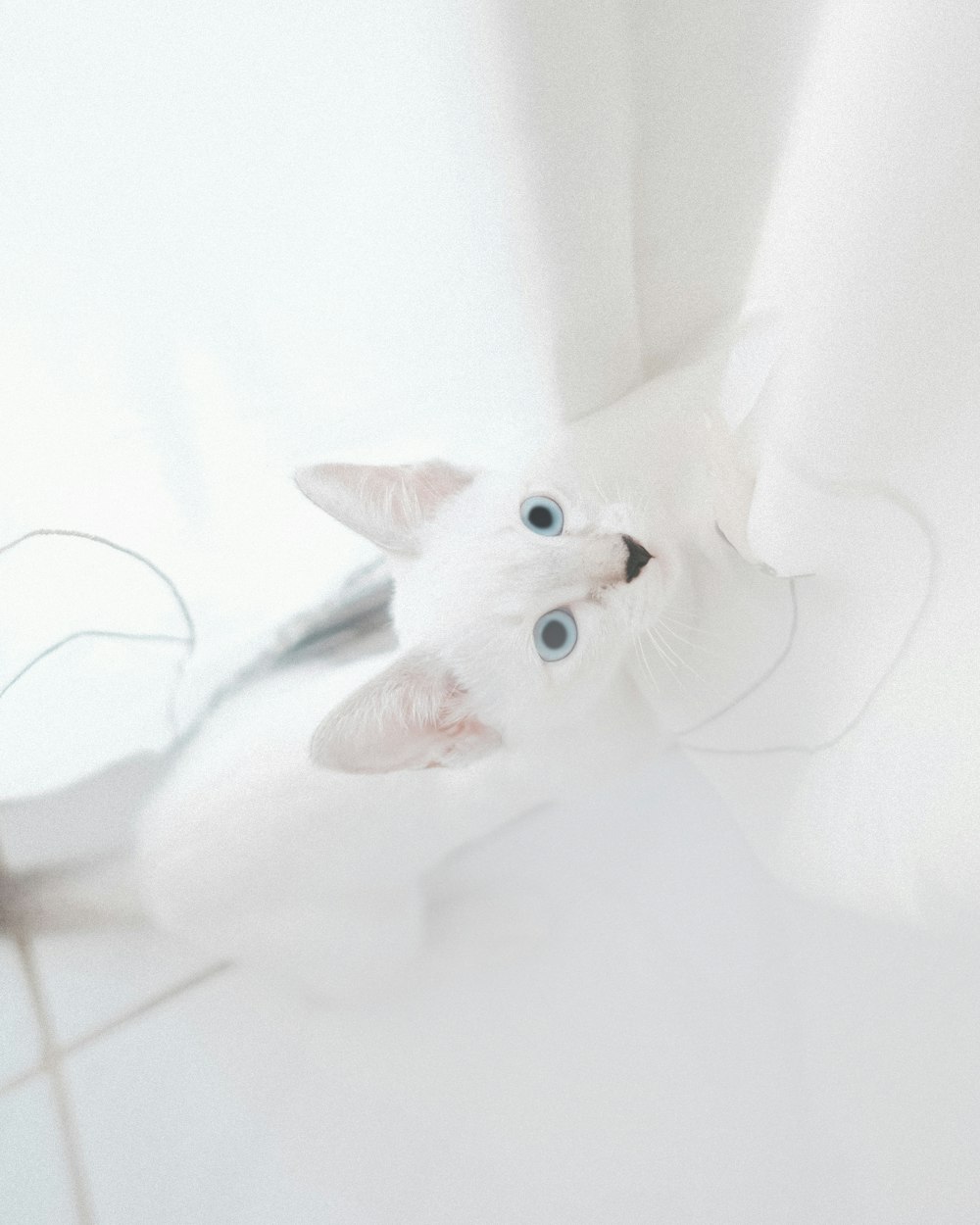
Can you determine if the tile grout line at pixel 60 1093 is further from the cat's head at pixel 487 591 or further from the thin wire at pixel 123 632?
the cat's head at pixel 487 591

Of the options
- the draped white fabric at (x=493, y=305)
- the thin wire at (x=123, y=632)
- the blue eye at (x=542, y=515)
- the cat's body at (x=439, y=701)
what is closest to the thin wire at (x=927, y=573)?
the draped white fabric at (x=493, y=305)

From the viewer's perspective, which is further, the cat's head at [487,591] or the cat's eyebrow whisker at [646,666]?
the cat's eyebrow whisker at [646,666]

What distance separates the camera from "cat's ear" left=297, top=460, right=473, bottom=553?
1.91 feet

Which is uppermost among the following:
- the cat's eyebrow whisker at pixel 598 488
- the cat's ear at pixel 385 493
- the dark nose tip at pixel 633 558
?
the cat's ear at pixel 385 493

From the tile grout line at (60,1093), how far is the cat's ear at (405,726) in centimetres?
44

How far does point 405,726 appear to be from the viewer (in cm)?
63

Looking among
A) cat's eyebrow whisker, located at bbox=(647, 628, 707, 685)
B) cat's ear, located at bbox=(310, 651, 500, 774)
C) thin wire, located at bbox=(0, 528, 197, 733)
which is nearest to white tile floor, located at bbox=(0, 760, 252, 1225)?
thin wire, located at bbox=(0, 528, 197, 733)

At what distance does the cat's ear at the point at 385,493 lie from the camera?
583 millimetres

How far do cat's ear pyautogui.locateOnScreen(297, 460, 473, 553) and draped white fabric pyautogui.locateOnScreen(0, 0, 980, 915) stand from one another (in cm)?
7

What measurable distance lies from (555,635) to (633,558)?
97 mm

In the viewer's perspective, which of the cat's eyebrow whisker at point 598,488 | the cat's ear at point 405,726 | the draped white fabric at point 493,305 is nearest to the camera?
the draped white fabric at point 493,305

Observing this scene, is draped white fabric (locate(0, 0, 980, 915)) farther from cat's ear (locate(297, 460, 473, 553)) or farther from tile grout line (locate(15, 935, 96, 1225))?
tile grout line (locate(15, 935, 96, 1225))

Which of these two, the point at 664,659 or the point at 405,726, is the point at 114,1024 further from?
the point at 664,659

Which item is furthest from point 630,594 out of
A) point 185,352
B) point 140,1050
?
point 140,1050
